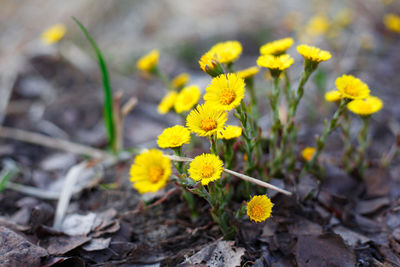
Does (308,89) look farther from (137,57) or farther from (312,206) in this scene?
(137,57)

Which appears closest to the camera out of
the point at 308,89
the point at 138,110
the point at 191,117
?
the point at 191,117

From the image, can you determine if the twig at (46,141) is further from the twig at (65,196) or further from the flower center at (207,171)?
the flower center at (207,171)

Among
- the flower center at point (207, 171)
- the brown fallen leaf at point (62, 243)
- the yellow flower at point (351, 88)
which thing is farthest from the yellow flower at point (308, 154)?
the brown fallen leaf at point (62, 243)

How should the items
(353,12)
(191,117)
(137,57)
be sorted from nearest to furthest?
(191,117)
(137,57)
(353,12)

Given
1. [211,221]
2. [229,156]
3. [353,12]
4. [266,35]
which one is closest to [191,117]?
[229,156]

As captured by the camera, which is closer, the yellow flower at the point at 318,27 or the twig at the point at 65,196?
the twig at the point at 65,196

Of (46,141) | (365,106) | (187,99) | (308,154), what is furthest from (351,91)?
(46,141)

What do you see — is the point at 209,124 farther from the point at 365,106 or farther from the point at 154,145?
the point at 154,145
